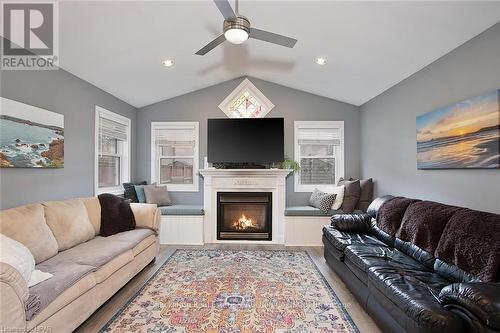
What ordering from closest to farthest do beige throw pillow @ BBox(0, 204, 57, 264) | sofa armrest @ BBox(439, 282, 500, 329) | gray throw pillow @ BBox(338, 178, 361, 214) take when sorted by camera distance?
sofa armrest @ BBox(439, 282, 500, 329), beige throw pillow @ BBox(0, 204, 57, 264), gray throw pillow @ BBox(338, 178, 361, 214)

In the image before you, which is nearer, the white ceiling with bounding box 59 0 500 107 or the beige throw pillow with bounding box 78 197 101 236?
the white ceiling with bounding box 59 0 500 107

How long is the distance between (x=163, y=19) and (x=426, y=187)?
3.57 meters

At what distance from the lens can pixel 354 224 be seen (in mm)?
3582

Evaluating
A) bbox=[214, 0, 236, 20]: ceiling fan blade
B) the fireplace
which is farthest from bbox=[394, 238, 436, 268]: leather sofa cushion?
bbox=[214, 0, 236, 20]: ceiling fan blade

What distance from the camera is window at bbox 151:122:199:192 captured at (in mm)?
5281

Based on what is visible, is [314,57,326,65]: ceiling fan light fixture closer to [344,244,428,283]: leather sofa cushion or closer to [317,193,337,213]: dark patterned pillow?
[317,193,337,213]: dark patterned pillow

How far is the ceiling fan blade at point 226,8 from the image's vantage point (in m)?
2.03

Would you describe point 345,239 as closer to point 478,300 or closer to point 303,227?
point 303,227

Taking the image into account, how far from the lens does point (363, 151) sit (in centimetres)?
505

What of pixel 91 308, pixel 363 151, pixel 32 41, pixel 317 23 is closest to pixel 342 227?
pixel 363 151

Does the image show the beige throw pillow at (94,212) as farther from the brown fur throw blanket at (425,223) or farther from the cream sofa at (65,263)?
the brown fur throw blanket at (425,223)

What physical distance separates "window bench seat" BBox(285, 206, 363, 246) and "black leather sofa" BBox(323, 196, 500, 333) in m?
1.23

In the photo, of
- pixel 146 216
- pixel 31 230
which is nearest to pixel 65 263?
pixel 31 230

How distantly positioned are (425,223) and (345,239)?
0.91 m
